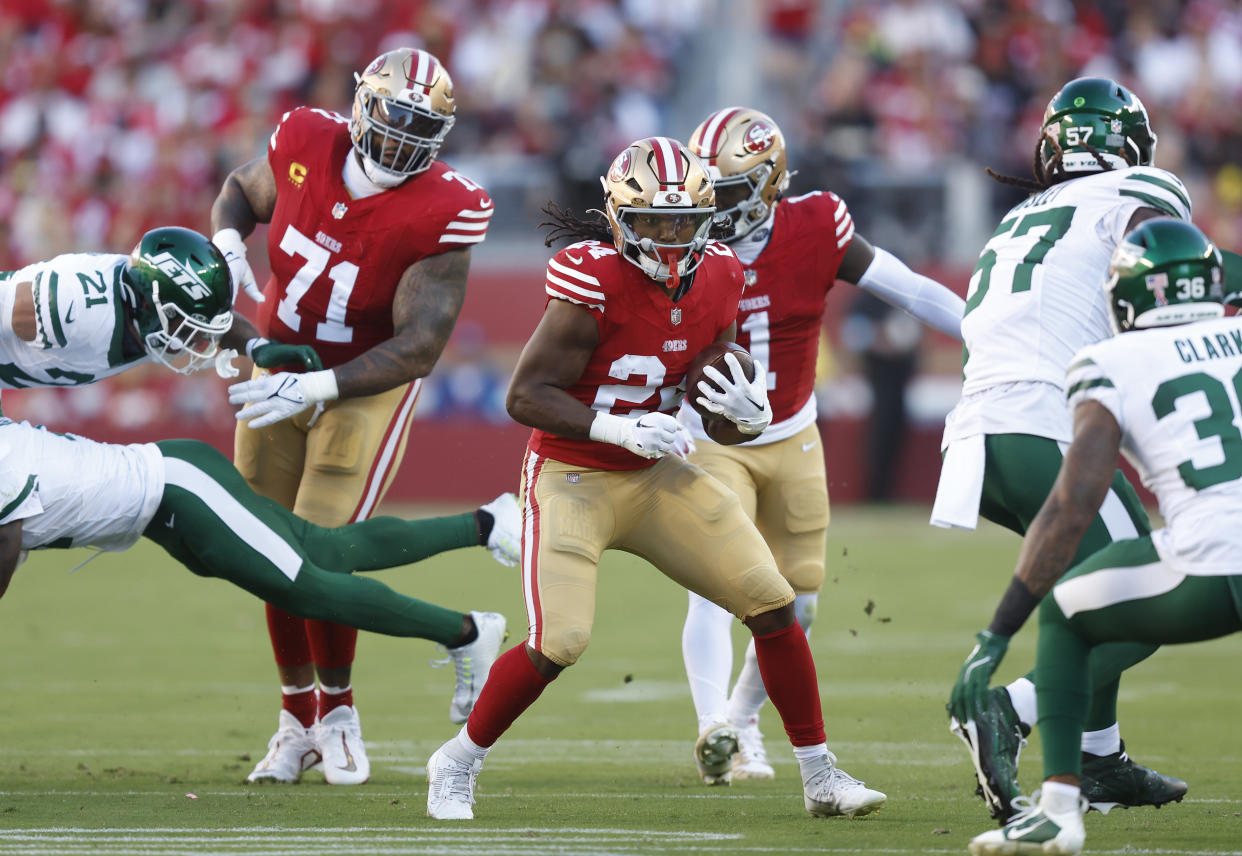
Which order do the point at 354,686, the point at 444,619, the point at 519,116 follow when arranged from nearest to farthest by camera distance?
1. the point at 444,619
2. the point at 354,686
3. the point at 519,116

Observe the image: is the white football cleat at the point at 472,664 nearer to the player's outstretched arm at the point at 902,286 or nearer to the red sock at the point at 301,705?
the red sock at the point at 301,705

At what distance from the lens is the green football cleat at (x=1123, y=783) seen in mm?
4422

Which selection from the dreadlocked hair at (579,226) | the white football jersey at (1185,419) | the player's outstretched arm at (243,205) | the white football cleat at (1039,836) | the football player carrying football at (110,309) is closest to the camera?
the white football jersey at (1185,419)

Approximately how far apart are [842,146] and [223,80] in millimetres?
5744

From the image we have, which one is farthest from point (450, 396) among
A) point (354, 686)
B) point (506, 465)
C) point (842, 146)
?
point (354, 686)

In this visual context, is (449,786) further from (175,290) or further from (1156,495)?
(1156,495)

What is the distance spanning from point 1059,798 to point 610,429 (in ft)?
4.70

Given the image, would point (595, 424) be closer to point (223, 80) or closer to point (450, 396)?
point (450, 396)

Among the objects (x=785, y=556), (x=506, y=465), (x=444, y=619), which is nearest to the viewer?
(x=444, y=619)

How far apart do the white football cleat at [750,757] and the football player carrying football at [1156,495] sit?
1729 millimetres

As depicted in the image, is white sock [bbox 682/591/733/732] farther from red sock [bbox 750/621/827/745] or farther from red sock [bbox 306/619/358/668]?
red sock [bbox 306/619/358/668]

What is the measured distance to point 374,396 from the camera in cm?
549

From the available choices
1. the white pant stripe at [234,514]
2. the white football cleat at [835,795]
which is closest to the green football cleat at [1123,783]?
the white football cleat at [835,795]

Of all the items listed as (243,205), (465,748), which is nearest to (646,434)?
(465,748)
